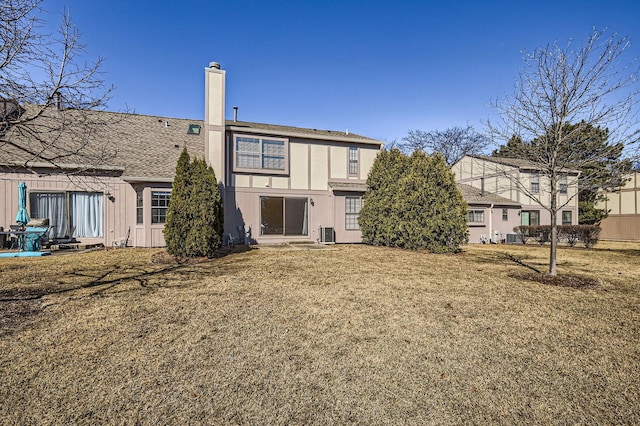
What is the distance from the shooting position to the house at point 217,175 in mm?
12016

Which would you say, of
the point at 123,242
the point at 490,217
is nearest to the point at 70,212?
the point at 123,242

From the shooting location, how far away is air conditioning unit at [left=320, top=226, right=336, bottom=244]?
46.5 feet

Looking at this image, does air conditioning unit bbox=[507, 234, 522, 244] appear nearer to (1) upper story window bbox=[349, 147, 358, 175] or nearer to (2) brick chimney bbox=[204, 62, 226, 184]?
(1) upper story window bbox=[349, 147, 358, 175]

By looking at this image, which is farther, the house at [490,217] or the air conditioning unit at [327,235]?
the house at [490,217]

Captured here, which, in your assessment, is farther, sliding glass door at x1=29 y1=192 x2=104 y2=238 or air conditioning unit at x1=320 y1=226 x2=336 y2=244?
air conditioning unit at x1=320 y1=226 x2=336 y2=244

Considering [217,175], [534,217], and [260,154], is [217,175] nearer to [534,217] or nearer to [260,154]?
[260,154]

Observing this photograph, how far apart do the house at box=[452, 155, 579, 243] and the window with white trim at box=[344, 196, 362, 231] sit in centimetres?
725

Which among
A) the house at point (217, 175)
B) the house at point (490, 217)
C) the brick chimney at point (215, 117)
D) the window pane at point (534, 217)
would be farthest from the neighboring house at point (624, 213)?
the brick chimney at point (215, 117)

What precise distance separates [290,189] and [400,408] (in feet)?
40.7

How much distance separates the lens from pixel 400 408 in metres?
2.48

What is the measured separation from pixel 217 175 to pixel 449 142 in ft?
99.8

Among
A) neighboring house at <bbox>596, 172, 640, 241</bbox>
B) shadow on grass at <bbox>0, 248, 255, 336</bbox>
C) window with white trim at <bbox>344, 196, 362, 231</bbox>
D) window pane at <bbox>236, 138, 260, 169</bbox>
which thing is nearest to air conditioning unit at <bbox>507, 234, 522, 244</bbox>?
window with white trim at <bbox>344, 196, 362, 231</bbox>

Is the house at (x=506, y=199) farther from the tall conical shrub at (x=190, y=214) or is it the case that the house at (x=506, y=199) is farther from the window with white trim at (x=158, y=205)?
the window with white trim at (x=158, y=205)

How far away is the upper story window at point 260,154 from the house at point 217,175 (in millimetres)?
44
